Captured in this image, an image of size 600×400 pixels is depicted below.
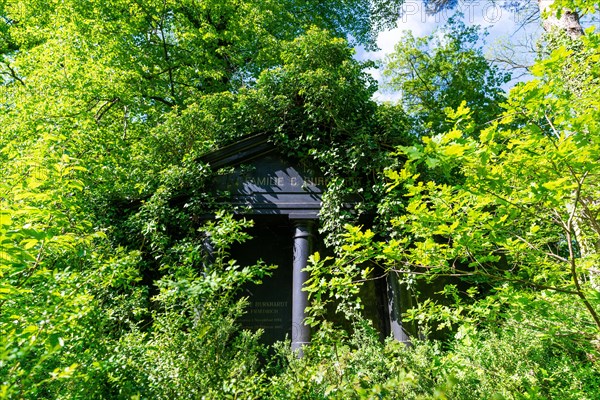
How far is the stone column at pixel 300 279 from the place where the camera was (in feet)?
22.2

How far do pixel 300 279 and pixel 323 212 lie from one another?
4.94ft

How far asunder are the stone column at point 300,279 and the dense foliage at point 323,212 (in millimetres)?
573

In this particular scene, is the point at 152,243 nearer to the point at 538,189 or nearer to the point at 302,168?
the point at 302,168

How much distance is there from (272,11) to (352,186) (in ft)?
→ 34.2

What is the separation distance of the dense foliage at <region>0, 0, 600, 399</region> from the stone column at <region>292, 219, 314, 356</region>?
1.88 feet

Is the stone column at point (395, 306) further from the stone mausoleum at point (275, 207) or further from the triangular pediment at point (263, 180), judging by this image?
the triangular pediment at point (263, 180)

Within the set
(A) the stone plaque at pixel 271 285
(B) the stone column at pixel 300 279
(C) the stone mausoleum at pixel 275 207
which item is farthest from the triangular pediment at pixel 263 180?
(A) the stone plaque at pixel 271 285

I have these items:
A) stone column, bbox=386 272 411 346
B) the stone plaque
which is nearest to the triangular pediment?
the stone plaque

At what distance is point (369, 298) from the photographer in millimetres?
8422

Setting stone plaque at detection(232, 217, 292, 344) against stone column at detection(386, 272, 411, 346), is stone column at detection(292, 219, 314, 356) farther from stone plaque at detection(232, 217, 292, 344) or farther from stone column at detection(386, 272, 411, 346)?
stone column at detection(386, 272, 411, 346)

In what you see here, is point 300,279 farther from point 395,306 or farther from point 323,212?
point 395,306

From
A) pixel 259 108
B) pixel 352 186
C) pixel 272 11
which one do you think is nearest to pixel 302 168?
pixel 352 186

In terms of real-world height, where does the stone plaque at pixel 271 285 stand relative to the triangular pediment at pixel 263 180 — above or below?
below

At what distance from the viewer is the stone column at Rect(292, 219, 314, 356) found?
6770mm
